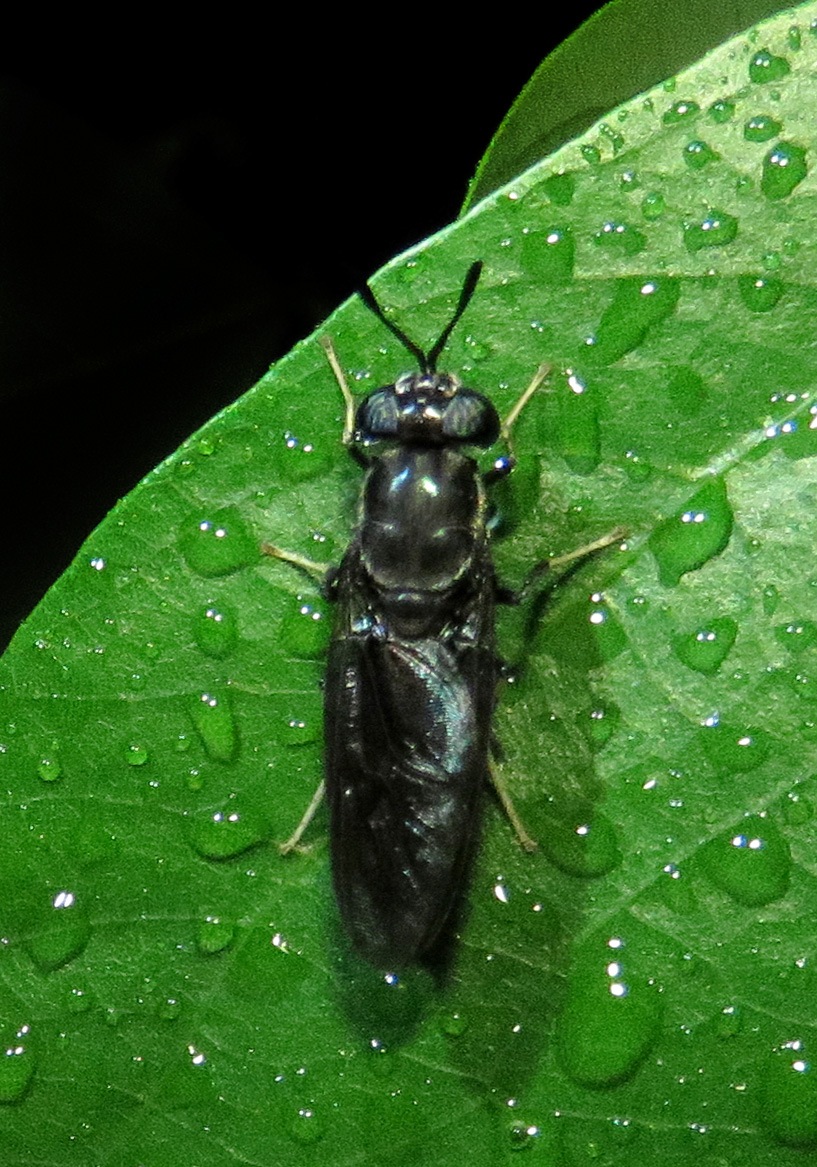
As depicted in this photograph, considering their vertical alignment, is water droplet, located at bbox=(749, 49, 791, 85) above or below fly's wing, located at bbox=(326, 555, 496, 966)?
above

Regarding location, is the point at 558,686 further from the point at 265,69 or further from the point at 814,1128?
the point at 265,69

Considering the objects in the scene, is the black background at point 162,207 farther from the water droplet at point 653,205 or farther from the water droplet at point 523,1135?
the water droplet at point 523,1135

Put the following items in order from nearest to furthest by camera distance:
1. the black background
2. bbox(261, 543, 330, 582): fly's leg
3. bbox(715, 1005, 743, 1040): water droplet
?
bbox(715, 1005, 743, 1040): water droplet, bbox(261, 543, 330, 582): fly's leg, the black background

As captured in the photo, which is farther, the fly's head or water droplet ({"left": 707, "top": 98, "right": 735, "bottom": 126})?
the fly's head

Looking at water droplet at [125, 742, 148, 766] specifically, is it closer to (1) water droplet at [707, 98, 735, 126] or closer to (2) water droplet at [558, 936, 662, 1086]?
(2) water droplet at [558, 936, 662, 1086]

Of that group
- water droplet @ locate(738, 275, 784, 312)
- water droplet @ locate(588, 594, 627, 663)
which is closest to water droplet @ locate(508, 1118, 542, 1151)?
water droplet @ locate(588, 594, 627, 663)

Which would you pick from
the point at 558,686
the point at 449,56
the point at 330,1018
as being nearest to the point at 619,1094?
the point at 330,1018
